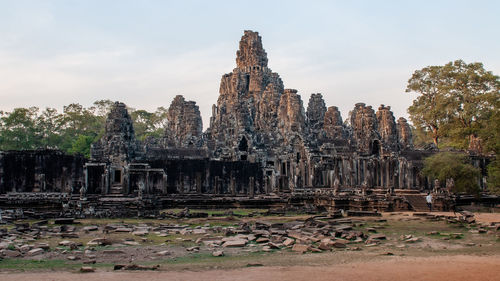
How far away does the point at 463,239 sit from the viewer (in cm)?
1509

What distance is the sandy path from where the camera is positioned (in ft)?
29.2

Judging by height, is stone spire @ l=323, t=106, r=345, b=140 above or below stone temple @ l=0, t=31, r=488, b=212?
above

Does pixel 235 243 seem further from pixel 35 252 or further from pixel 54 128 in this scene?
pixel 54 128

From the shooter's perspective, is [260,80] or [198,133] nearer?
[198,133]

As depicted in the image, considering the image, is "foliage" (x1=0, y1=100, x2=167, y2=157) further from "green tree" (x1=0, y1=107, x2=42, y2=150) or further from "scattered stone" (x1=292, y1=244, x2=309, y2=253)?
"scattered stone" (x1=292, y1=244, x2=309, y2=253)

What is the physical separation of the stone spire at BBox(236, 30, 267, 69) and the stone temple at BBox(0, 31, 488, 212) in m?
8.43

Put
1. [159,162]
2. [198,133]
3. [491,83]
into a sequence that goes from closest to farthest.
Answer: [159,162], [491,83], [198,133]

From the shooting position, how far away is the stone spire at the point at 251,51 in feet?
229

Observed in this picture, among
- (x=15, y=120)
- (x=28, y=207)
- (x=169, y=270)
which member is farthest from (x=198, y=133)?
(x=169, y=270)

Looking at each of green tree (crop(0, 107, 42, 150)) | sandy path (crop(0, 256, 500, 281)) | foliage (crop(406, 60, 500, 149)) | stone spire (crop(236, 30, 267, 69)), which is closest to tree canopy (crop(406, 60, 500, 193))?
foliage (crop(406, 60, 500, 149))

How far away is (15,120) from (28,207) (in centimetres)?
3953

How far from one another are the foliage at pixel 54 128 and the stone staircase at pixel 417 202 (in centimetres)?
3704

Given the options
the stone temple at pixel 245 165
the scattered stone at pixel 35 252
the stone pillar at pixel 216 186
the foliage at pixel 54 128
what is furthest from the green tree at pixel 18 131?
the scattered stone at pixel 35 252

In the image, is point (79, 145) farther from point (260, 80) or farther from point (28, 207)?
point (28, 207)
